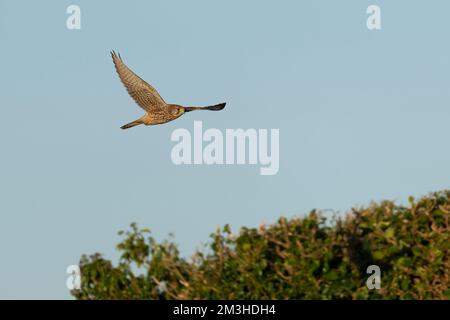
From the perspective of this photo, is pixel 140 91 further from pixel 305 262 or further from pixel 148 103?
pixel 305 262

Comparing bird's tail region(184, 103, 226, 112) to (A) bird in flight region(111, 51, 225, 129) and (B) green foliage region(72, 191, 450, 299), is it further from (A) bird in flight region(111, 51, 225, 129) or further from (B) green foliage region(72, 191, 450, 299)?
(B) green foliage region(72, 191, 450, 299)

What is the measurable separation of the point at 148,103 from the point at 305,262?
5.55 m

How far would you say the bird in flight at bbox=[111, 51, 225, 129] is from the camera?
1545cm

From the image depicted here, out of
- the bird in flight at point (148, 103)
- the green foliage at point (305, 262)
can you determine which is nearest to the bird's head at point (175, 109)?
the bird in flight at point (148, 103)

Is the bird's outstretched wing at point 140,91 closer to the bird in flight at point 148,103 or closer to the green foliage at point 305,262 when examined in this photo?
the bird in flight at point 148,103

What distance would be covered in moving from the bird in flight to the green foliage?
422 cm

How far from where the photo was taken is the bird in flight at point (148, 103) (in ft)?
50.7

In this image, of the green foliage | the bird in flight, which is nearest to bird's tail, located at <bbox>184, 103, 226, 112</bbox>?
the bird in flight

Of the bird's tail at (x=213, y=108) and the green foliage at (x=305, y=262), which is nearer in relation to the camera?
the green foliage at (x=305, y=262)

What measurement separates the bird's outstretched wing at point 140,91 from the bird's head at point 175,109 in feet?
0.51
